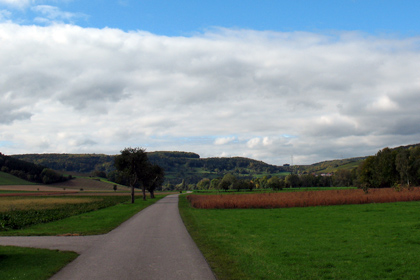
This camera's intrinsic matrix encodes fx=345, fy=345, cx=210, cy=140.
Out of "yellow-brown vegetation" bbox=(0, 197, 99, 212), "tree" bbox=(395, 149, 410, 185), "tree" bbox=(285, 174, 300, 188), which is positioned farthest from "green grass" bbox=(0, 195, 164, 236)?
"tree" bbox=(285, 174, 300, 188)

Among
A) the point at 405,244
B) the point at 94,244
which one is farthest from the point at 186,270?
the point at 405,244

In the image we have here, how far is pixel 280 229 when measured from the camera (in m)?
18.0

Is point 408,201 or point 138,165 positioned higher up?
point 138,165

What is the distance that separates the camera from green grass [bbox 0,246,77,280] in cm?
909

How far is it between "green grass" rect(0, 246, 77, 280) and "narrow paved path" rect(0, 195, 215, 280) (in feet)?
1.24

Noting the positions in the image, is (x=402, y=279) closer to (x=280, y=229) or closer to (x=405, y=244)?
(x=405, y=244)

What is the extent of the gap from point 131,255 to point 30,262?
3.06 metres

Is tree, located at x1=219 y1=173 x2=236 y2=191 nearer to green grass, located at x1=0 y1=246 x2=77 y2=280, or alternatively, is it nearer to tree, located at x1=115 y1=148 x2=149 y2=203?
tree, located at x1=115 y1=148 x2=149 y2=203

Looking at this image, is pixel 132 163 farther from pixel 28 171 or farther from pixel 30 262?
pixel 28 171

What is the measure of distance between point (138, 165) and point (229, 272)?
159 feet

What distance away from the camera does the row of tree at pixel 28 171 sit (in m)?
146

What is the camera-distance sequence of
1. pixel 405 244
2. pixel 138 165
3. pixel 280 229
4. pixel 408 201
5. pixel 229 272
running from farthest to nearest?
pixel 138 165 → pixel 408 201 → pixel 280 229 → pixel 405 244 → pixel 229 272

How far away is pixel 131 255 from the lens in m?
11.7

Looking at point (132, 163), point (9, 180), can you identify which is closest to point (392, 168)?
point (132, 163)
